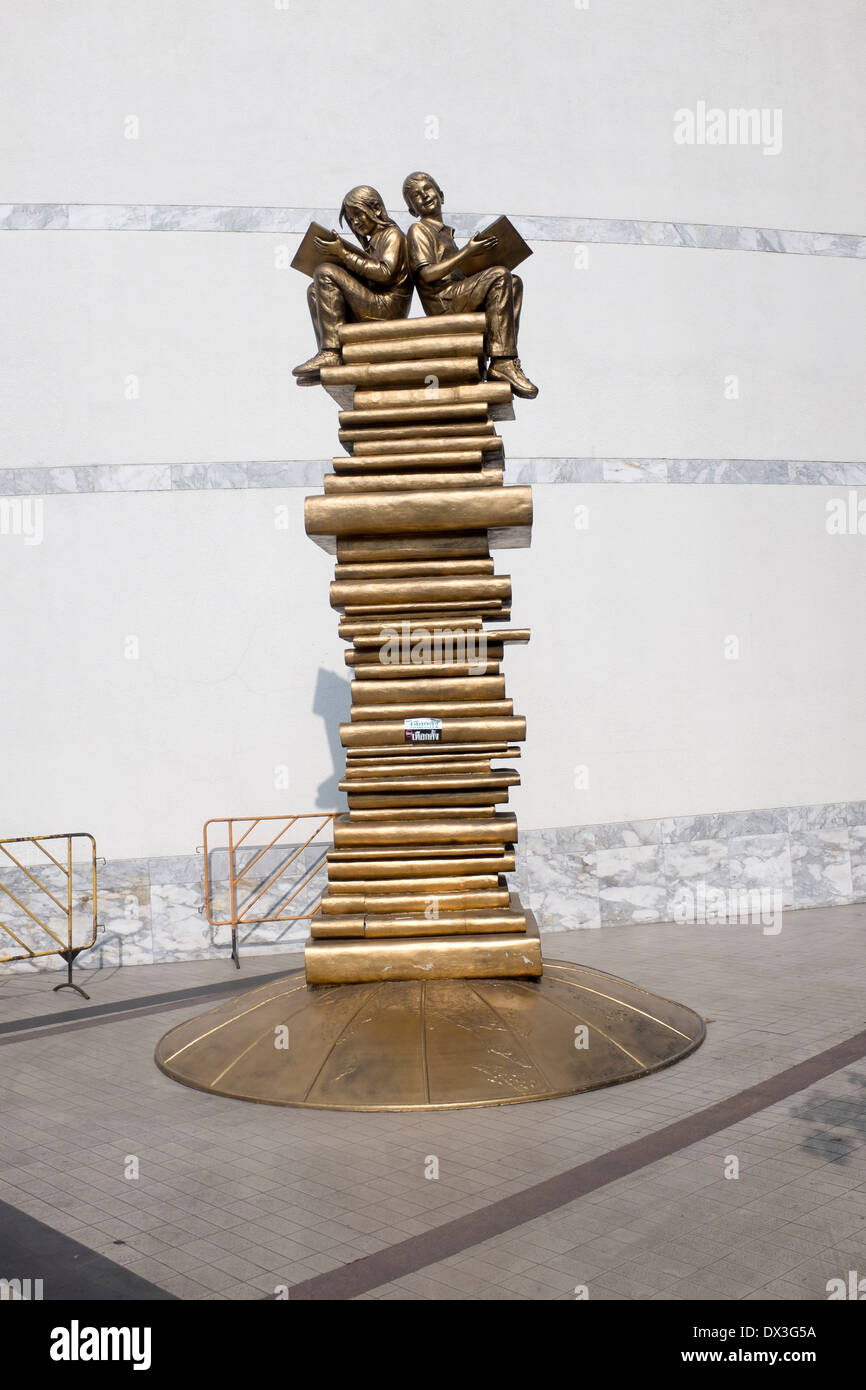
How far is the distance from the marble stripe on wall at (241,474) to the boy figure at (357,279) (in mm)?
3938

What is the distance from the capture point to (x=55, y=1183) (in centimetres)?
559

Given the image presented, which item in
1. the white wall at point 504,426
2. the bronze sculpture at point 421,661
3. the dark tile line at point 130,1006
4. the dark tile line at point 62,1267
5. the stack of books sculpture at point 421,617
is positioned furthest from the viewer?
the white wall at point 504,426

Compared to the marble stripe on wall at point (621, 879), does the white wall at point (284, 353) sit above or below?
above

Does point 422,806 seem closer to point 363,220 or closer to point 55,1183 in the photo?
point 55,1183

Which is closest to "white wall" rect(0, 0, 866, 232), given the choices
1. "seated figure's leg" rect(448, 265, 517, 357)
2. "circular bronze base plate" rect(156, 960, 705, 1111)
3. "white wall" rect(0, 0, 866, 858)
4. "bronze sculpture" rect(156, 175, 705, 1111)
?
Answer: "white wall" rect(0, 0, 866, 858)

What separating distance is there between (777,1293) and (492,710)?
4384 millimetres

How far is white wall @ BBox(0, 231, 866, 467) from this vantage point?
11742 mm

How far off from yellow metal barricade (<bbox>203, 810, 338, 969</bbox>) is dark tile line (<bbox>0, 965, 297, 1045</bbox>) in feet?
3.76

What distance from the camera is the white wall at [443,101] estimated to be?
11844mm

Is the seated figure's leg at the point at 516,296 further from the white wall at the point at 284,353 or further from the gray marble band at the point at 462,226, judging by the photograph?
the gray marble band at the point at 462,226

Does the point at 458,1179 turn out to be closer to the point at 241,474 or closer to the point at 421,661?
the point at 421,661

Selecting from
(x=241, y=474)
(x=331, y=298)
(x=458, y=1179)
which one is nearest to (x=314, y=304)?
(x=331, y=298)

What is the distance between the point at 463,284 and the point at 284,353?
14.7 feet

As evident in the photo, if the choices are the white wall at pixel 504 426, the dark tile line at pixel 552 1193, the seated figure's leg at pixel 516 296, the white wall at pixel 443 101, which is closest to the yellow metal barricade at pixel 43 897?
the white wall at pixel 504 426
